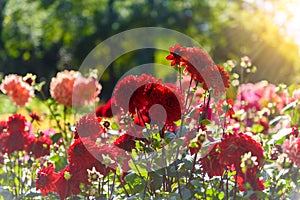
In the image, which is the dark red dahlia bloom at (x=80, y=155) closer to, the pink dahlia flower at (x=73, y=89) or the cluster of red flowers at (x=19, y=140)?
the cluster of red flowers at (x=19, y=140)

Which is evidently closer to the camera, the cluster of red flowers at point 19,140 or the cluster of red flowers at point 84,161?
the cluster of red flowers at point 84,161

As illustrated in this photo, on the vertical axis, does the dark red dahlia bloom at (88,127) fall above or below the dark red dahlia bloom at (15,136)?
below

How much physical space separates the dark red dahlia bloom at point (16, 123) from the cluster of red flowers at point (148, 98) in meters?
0.54

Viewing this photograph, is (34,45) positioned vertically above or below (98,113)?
above

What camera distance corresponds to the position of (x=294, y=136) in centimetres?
174

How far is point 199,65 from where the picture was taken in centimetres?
159

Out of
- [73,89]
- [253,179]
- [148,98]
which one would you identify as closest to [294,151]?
[253,179]

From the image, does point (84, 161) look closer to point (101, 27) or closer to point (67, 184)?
point (67, 184)

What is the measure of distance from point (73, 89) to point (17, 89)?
0.24 metres

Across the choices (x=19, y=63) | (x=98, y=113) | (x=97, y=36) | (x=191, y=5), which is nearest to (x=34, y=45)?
(x=19, y=63)

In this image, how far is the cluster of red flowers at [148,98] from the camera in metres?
1.61

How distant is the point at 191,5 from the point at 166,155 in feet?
41.0

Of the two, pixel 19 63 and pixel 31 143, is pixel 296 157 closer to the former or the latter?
pixel 31 143

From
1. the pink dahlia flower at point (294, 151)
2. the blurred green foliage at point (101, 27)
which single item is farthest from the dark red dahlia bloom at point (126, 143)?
the blurred green foliage at point (101, 27)
